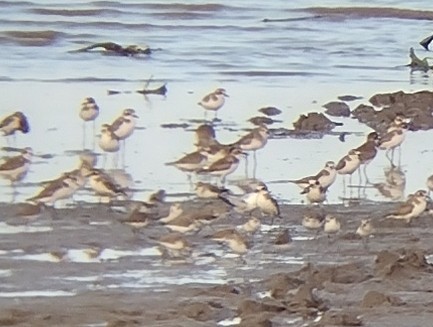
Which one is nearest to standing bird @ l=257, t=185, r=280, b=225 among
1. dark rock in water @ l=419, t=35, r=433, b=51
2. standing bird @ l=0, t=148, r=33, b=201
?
standing bird @ l=0, t=148, r=33, b=201

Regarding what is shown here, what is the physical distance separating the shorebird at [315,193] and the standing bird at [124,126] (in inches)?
99.8

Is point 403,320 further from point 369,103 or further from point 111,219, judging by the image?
point 369,103

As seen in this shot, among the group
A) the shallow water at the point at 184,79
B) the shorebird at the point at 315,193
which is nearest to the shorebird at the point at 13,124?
the shallow water at the point at 184,79

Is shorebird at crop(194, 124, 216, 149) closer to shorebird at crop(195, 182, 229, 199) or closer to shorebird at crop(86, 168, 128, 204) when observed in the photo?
shorebird at crop(195, 182, 229, 199)

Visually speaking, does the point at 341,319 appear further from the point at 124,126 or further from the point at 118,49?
the point at 118,49

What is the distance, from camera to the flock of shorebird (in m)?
10.4

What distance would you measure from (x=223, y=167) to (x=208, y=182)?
0.18m

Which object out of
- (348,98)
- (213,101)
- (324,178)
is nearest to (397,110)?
(348,98)

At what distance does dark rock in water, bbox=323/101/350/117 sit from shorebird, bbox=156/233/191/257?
658 centimetres

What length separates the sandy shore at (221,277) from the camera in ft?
26.2

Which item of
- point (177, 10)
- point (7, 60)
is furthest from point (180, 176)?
point (177, 10)

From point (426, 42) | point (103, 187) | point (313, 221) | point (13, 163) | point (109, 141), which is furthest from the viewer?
point (426, 42)

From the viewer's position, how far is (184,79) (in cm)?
1897

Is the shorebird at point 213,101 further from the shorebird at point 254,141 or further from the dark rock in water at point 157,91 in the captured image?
the shorebird at point 254,141
